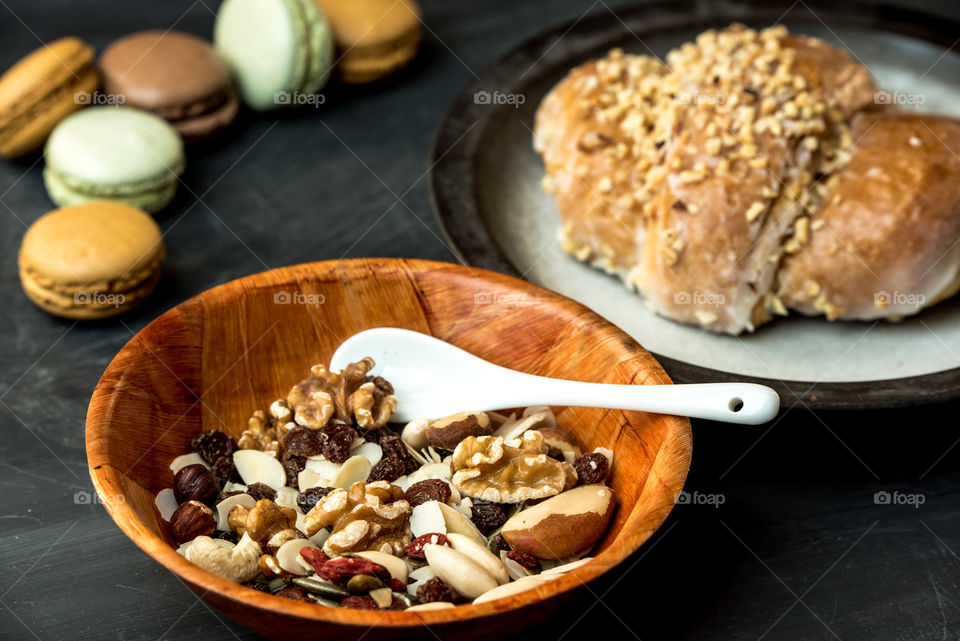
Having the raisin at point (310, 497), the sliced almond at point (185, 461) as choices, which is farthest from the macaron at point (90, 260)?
the raisin at point (310, 497)

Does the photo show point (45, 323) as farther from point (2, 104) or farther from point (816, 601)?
point (816, 601)

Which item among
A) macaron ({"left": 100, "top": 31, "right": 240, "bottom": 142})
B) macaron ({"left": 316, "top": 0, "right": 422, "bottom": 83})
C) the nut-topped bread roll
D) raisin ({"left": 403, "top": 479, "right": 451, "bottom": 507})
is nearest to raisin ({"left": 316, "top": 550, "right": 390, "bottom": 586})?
raisin ({"left": 403, "top": 479, "right": 451, "bottom": 507})

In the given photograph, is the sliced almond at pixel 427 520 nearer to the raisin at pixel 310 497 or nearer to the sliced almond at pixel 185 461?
the raisin at pixel 310 497

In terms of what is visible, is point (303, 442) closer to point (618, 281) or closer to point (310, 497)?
point (310, 497)

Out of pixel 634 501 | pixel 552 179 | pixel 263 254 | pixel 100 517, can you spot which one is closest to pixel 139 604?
pixel 100 517

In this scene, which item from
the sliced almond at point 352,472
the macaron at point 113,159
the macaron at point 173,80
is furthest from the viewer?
the macaron at point 173,80

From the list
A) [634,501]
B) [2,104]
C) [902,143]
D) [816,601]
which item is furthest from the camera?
[2,104]
